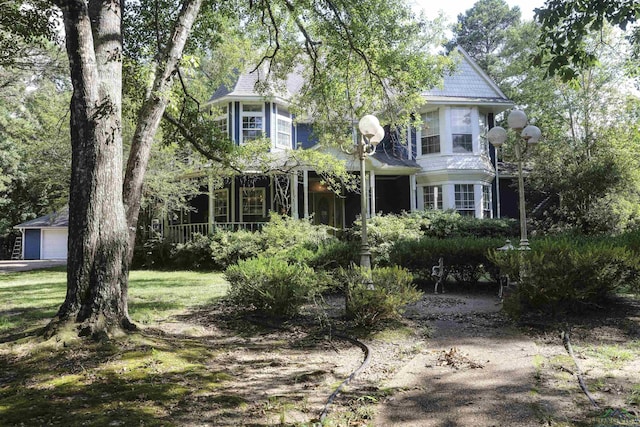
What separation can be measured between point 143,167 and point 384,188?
16.4m

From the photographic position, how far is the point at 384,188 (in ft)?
70.2

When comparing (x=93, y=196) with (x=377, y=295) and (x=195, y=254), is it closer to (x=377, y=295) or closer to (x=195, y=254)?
(x=377, y=295)

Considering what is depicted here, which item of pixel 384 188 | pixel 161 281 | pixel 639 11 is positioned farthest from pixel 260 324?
pixel 384 188

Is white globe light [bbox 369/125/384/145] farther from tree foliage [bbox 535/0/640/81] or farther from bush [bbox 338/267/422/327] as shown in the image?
tree foliage [bbox 535/0/640/81]

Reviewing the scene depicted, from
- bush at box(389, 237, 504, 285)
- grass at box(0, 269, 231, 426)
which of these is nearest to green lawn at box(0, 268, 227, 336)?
grass at box(0, 269, 231, 426)

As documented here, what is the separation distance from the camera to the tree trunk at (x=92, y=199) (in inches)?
193

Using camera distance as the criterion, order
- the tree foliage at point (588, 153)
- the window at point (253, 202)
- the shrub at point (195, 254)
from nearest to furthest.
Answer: the tree foliage at point (588, 153)
the shrub at point (195, 254)
the window at point (253, 202)

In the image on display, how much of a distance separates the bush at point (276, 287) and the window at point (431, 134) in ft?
46.5

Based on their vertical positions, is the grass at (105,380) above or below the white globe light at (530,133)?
below

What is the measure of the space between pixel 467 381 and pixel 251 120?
1657 centimetres

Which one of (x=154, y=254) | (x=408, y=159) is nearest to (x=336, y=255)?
(x=408, y=159)

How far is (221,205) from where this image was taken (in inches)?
812

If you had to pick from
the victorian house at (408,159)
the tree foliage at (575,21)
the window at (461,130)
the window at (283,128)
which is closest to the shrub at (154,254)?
the victorian house at (408,159)

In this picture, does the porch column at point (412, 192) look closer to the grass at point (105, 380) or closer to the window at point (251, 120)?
the window at point (251, 120)
